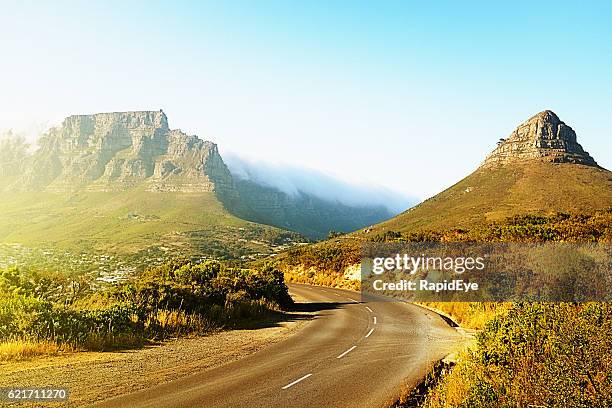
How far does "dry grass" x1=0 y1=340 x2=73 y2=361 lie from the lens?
12.2 meters

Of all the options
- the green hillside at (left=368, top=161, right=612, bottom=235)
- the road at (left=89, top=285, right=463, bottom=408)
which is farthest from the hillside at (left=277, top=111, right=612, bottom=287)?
the road at (left=89, top=285, right=463, bottom=408)

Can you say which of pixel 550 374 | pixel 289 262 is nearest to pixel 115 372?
pixel 550 374

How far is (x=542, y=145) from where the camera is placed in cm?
11600

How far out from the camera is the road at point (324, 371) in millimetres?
9461

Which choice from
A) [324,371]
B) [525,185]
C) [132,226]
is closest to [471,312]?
[324,371]

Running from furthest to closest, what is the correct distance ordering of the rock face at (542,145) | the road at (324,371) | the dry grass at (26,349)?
the rock face at (542,145)
the dry grass at (26,349)
the road at (324,371)

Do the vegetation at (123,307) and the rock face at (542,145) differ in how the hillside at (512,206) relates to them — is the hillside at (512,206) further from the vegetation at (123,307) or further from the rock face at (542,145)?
the vegetation at (123,307)

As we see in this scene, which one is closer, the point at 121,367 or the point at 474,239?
the point at 121,367

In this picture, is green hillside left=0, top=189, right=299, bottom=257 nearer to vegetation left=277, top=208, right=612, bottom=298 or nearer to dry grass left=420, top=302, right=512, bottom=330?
vegetation left=277, top=208, right=612, bottom=298

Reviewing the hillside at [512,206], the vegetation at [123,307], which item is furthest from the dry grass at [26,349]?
the hillside at [512,206]

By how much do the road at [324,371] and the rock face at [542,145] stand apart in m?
104

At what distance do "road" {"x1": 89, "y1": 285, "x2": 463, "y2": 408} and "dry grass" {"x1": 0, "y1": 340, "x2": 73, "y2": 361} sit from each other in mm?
4784

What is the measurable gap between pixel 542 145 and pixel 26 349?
125 meters

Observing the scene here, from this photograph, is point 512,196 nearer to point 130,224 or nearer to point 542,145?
point 542,145
